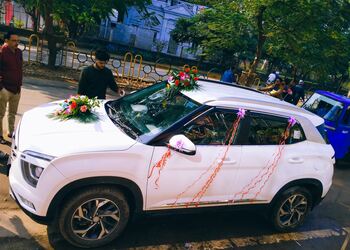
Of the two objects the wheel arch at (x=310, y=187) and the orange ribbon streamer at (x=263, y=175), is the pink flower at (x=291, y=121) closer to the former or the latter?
the orange ribbon streamer at (x=263, y=175)

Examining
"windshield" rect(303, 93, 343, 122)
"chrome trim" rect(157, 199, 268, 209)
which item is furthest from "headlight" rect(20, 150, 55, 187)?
"windshield" rect(303, 93, 343, 122)

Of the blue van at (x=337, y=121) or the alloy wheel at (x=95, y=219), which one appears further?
the blue van at (x=337, y=121)

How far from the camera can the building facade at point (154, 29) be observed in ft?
101

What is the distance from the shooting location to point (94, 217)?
382cm

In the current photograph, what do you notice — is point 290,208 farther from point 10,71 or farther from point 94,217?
point 10,71

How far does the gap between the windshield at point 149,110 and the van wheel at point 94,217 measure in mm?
725

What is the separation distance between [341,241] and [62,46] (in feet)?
40.4

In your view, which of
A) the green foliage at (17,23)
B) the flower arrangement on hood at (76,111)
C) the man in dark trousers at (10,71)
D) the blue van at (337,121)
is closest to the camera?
the flower arrangement on hood at (76,111)

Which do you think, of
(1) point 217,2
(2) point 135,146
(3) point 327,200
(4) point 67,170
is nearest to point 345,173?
(3) point 327,200

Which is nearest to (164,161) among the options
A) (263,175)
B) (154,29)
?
(263,175)

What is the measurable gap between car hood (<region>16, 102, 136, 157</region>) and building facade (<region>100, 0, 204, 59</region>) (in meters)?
27.3

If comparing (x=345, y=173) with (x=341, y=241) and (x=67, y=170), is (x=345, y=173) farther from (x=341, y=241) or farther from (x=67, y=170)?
(x=67, y=170)

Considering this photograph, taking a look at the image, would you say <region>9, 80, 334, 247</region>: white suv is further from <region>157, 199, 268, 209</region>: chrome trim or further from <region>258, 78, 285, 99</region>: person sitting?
<region>258, 78, 285, 99</region>: person sitting

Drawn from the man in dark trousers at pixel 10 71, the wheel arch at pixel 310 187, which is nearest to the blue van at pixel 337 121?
the wheel arch at pixel 310 187
